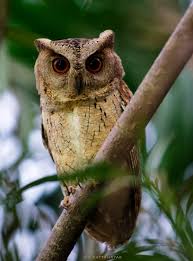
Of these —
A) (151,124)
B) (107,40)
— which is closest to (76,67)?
(107,40)

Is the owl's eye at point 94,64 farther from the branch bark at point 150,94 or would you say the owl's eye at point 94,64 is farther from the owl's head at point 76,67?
the branch bark at point 150,94

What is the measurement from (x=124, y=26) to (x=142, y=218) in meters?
1.17

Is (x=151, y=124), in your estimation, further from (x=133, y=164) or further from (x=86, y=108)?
(x=86, y=108)

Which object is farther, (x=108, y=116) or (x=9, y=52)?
(x=108, y=116)

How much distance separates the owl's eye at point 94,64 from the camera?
288cm

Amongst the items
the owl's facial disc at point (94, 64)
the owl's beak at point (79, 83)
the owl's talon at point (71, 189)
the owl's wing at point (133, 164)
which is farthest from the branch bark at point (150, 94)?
the owl's facial disc at point (94, 64)

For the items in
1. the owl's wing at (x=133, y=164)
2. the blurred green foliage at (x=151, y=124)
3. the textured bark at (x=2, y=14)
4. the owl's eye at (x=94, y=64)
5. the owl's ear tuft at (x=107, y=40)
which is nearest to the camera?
the textured bark at (x=2, y=14)

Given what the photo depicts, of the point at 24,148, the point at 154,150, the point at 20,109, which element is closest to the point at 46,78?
the point at 20,109

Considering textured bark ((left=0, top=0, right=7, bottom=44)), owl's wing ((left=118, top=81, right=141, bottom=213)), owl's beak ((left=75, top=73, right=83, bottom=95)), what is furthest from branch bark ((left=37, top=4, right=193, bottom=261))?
owl's beak ((left=75, top=73, right=83, bottom=95))

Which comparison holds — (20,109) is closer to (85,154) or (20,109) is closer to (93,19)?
(85,154)

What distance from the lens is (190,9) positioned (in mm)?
1147

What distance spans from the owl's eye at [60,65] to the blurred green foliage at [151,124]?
40 centimetres

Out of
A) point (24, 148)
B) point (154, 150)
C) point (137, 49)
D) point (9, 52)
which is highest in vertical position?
point (9, 52)

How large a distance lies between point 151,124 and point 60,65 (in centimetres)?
107
